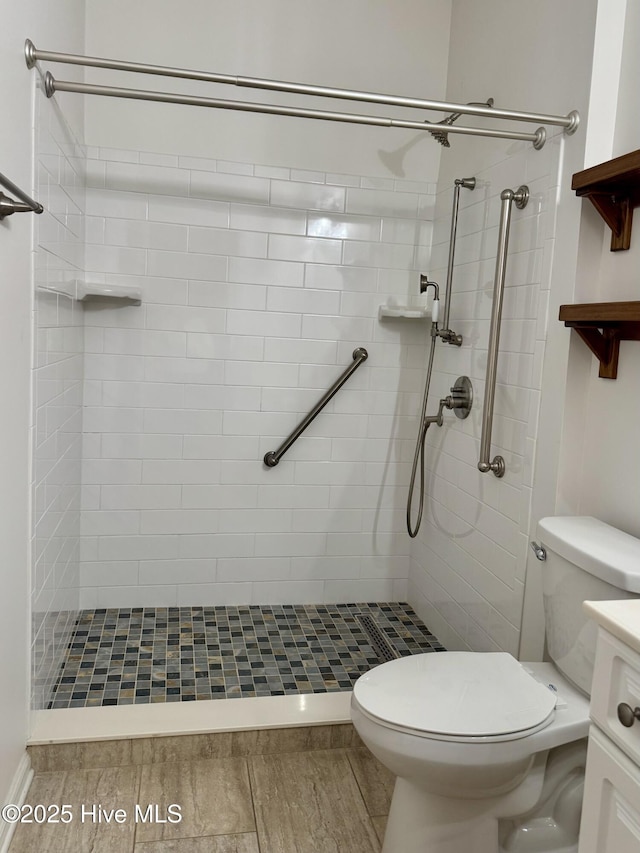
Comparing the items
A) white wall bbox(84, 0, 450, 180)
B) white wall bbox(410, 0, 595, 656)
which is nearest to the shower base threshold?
white wall bbox(410, 0, 595, 656)

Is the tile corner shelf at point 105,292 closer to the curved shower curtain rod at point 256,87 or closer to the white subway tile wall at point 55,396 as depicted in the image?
the white subway tile wall at point 55,396

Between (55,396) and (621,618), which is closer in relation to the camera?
(621,618)

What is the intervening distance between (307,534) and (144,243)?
4.51 ft

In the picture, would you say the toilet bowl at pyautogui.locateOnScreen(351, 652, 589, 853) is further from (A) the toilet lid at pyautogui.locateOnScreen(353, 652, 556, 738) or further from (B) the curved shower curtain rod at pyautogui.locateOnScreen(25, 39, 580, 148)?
(B) the curved shower curtain rod at pyautogui.locateOnScreen(25, 39, 580, 148)

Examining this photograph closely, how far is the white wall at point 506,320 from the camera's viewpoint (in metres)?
2.09

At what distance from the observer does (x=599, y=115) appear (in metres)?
1.95

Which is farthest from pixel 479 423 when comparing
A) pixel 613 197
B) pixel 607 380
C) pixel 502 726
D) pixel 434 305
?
pixel 502 726

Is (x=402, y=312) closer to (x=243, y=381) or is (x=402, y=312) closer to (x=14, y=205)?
(x=243, y=381)

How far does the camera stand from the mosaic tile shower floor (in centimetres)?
239

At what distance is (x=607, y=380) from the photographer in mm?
1971

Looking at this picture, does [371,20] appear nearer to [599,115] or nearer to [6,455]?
[599,115]

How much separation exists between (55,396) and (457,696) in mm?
1493

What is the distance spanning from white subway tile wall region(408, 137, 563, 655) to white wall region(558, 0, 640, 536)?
0.15 m

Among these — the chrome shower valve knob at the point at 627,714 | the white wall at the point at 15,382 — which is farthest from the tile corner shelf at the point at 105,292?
the chrome shower valve knob at the point at 627,714
